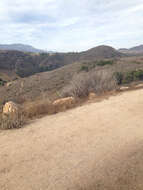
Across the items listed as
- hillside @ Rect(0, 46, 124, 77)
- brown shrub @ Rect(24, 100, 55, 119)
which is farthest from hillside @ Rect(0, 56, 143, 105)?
hillside @ Rect(0, 46, 124, 77)

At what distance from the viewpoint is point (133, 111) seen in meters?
6.05

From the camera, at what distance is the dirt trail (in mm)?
2701

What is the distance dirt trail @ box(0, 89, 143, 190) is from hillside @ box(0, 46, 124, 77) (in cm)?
4618

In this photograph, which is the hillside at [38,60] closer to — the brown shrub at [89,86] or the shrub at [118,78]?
the shrub at [118,78]

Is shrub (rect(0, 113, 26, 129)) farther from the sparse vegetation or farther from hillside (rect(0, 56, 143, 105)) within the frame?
the sparse vegetation

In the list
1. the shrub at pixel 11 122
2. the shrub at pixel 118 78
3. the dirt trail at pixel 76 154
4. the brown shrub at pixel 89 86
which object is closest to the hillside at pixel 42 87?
the shrub at pixel 118 78

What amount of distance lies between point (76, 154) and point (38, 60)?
199 feet

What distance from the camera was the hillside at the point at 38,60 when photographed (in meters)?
51.5

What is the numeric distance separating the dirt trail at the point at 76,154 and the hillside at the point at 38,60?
46.2 meters

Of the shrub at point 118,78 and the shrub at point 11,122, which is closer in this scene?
the shrub at point 11,122

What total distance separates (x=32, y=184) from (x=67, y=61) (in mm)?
60139

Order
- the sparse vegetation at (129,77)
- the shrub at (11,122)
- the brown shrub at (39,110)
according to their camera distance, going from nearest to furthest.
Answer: the shrub at (11,122) → the brown shrub at (39,110) → the sparse vegetation at (129,77)

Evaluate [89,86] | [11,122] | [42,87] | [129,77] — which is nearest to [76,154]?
[11,122]

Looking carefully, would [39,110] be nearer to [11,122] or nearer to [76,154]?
[11,122]
